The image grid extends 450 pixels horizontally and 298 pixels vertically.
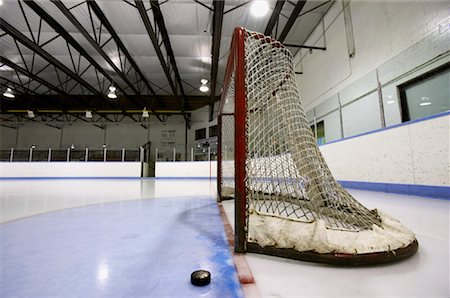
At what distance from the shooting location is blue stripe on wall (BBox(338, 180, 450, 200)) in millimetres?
2468

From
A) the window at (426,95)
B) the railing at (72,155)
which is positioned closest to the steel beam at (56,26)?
the railing at (72,155)

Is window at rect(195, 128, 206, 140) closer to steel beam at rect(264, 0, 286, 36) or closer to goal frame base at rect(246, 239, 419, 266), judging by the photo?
steel beam at rect(264, 0, 286, 36)

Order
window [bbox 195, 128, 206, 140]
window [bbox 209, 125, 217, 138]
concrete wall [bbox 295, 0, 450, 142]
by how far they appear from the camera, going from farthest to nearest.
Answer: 1. window [bbox 195, 128, 206, 140]
2. window [bbox 209, 125, 217, 138]
3. concrete wall [bbox 295, 0, 450, 142]

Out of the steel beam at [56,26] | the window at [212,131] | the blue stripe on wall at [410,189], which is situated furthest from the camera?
the window at [212,131]

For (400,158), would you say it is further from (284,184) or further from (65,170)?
(65,170)

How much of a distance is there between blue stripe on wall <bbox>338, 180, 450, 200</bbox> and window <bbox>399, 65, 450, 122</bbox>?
3.58 feet

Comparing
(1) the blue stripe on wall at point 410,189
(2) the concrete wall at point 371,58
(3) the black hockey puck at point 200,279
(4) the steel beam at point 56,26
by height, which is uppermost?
(4) the steel beam at point 56,26


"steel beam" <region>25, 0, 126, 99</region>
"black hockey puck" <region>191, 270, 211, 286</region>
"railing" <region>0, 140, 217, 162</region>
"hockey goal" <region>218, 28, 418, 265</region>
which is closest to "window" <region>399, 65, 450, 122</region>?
"hockey goal" <region>218, 28, 418, 265</region>

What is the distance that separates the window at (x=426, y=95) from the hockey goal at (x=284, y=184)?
276 cm

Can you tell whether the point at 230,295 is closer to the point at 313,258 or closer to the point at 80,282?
the point at 313,258

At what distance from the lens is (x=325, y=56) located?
19.2 ft

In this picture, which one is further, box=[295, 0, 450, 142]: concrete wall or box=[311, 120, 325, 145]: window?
box=[311, 120, 325, 145]: window

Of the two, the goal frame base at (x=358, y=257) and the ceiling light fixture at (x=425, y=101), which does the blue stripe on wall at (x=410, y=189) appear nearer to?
the ceiling light fixture at (x=425, y=101)

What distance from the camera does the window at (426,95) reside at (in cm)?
288
